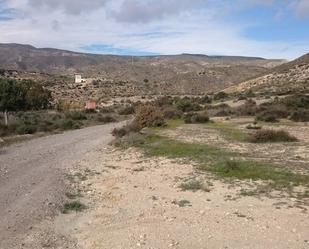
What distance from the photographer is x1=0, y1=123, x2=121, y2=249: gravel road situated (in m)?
12.2

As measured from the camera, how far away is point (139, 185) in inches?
647

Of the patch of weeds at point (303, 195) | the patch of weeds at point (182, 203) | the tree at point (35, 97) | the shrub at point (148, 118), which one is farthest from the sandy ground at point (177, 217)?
the tree at point (35, 97)

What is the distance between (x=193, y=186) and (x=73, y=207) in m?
3.59

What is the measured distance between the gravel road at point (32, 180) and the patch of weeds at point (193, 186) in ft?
10.9

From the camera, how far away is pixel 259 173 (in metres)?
17.1

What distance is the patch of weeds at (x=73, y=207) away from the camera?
13566mm

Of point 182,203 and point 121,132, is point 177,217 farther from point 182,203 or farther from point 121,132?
point 121,132

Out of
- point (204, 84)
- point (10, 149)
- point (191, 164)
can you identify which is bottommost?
→ point (204, 84)

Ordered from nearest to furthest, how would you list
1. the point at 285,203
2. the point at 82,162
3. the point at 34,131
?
1. the point at 285,203
2. the point at 82,162
3. the point at 34,131

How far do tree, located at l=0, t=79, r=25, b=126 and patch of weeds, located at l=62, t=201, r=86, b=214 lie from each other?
37.8 meters

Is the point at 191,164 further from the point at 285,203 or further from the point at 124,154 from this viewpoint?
the point at 285,203

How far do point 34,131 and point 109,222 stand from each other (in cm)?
2608

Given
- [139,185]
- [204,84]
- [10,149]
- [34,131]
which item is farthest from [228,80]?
[139,185]

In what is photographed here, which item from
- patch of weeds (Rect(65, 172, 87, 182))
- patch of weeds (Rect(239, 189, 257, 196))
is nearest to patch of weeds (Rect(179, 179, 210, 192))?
patch of weeds (Rect(239, 189, 257, 196))
